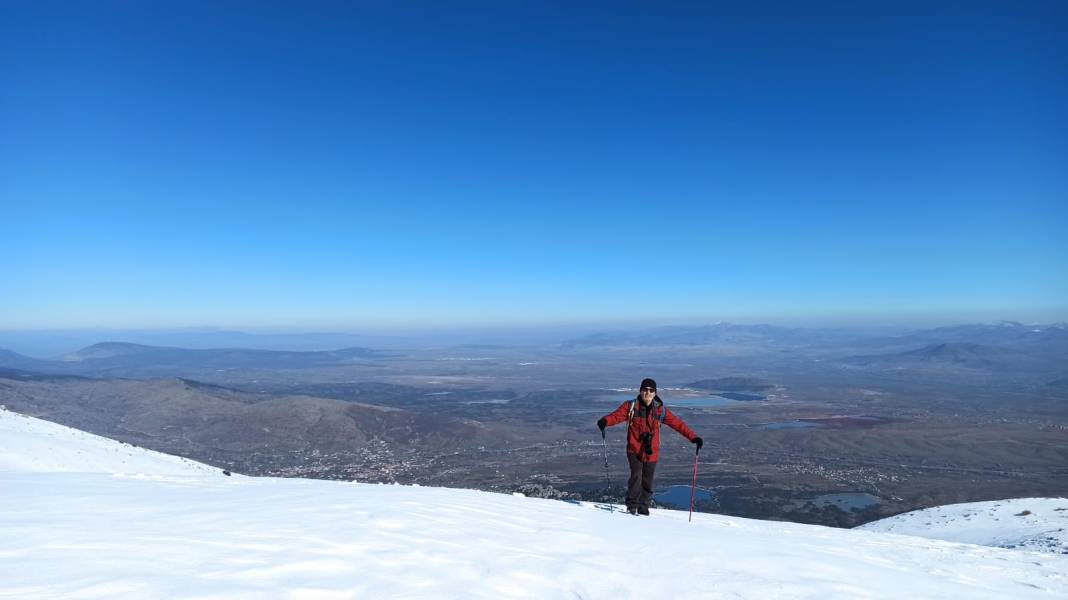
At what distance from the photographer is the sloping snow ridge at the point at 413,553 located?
4.85 metres

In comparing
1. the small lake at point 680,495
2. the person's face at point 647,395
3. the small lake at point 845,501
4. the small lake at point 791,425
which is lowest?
the small lake at point 791,425

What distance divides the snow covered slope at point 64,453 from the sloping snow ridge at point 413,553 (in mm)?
3748

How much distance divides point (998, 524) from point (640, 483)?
14556 millimetres

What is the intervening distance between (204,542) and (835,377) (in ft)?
723

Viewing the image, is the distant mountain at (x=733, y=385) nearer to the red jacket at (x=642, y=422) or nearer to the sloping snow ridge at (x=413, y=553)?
the red jacket at (x=642, y=422)

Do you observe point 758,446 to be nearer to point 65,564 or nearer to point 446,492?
point 446,492

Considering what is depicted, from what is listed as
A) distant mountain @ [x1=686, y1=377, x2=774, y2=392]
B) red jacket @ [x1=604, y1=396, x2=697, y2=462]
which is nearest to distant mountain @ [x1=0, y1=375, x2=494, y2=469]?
red jacket @ [x1=604, y1=396, x2=697, y2=462]

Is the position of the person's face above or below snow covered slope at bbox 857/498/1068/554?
above

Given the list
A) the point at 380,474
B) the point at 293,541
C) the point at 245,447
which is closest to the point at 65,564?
the point at 293,541

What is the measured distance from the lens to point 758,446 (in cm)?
8519

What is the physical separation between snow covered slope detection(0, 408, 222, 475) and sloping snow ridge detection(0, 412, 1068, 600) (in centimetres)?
375

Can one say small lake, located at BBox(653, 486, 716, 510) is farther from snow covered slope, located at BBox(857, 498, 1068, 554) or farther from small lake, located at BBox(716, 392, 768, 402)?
small lake, located at BBox(716, 392, 768, 402)

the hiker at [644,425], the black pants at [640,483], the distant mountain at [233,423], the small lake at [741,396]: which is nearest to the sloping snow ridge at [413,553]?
the black pants at [640,483]

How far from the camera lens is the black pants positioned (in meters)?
10.5
